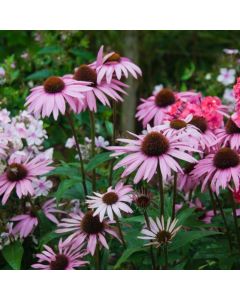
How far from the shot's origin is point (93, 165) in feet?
4.66

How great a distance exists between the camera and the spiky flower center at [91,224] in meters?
1.37

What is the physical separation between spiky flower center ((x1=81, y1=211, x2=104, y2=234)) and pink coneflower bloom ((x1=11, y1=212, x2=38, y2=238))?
16 cm

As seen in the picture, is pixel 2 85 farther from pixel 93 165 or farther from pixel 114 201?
pixel 114 201

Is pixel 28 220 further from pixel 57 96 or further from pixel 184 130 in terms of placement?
pixel 184 130

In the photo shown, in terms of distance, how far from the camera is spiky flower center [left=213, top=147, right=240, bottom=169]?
1328 mm

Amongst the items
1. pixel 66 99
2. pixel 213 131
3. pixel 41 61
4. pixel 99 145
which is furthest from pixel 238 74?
pixel 66 99

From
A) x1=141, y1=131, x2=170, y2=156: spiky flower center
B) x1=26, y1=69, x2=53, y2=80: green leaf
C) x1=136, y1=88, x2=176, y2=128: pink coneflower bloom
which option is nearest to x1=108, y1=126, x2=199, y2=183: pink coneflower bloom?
x1=141, y1=131, x2=170, y2=156: spiky flower center

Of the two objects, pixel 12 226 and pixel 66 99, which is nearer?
pixel 66 99

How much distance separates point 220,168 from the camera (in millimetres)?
1331

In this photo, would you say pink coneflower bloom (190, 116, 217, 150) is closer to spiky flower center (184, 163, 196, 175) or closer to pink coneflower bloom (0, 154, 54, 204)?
spiky flower center (184, 163, 196, 175)

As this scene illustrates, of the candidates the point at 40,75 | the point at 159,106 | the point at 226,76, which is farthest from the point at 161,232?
the point at 226,76

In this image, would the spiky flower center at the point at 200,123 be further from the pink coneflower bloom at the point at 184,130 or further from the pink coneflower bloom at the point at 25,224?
the pink coneflower bloom at the point at 25,224

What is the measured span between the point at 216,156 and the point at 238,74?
1.41 meters

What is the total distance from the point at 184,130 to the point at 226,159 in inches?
4.5
